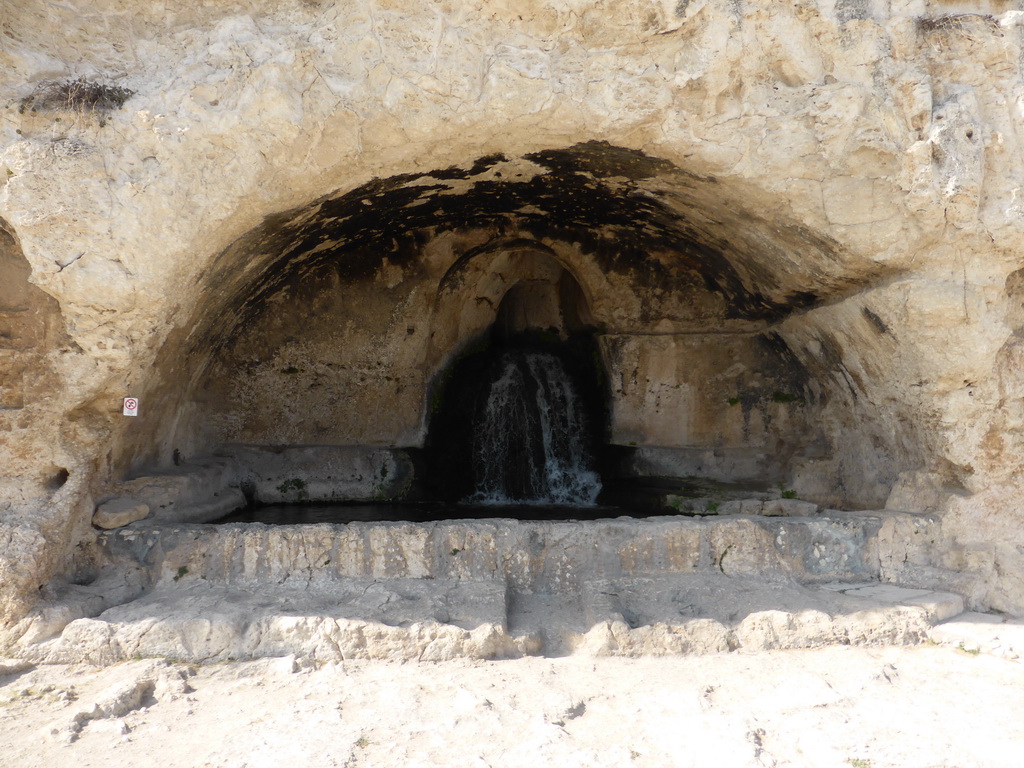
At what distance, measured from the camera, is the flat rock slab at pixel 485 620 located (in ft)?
10.7

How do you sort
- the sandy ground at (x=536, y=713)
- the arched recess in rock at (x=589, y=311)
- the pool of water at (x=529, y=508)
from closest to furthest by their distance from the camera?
the sandy ground at (x=536, y=713), the arched recess in rock at (x=589, y=311), the pool of water at (x=529, y=508)

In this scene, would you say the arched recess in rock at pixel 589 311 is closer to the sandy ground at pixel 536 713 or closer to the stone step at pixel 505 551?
the stone step at pixel 505 551

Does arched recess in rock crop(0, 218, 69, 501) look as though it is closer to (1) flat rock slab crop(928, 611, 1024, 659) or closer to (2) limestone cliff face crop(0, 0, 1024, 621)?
(2) limestone cliff face crop(0, 0, 1024, 621)

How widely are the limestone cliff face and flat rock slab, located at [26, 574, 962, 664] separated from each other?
1.83 ft

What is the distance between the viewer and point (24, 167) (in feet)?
10.6

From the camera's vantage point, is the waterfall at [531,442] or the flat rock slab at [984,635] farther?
the waterfall at [531,442]

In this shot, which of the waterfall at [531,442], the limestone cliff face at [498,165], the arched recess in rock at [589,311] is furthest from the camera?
the waterfall at [531,442]

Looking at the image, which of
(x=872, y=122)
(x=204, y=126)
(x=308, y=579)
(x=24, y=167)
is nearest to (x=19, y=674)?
(x=308, y=579)

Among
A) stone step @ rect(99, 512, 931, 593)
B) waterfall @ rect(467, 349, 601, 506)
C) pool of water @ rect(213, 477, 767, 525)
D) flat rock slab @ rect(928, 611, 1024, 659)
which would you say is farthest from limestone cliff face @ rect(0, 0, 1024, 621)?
waterfall @ rect(467, 349, 601, 506)

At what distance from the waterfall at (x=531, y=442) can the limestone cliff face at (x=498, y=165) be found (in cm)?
291

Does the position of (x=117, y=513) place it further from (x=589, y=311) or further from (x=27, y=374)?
(x=589, y=311)

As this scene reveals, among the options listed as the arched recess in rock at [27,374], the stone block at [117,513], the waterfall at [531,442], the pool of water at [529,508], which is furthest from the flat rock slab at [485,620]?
the waterfall at [531,442]

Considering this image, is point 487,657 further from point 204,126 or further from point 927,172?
point 927,172

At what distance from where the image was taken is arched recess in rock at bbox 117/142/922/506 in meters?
4.61
